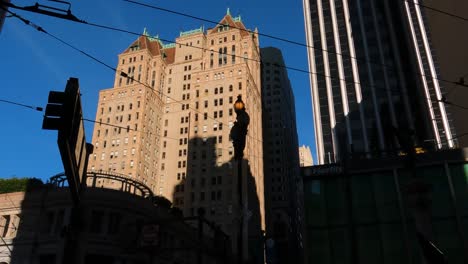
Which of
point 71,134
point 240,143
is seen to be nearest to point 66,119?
point 71,134

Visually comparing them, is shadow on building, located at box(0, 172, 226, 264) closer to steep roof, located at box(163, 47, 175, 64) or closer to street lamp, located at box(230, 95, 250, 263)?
street lamp, located at box(230, 95, 250, 263)

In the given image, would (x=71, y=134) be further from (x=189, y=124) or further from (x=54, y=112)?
(x=189, y=124)

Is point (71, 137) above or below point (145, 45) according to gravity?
below

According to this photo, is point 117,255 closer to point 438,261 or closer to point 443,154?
point 443,154

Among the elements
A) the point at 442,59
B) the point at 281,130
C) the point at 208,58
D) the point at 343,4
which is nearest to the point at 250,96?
the point at 208,58

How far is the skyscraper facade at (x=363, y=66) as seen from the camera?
93312mm

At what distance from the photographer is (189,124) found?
115 metres

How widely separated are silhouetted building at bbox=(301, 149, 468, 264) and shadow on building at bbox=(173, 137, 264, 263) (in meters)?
64.8

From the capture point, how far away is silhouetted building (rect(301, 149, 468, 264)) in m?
27.1

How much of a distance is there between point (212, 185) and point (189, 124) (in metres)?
20.8

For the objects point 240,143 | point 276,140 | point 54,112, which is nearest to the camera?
point 54,112

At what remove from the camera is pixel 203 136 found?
10912 centimetres

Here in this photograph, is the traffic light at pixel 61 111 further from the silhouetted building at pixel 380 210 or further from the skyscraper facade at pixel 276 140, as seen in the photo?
the skyscraper facade at pixel 276 140

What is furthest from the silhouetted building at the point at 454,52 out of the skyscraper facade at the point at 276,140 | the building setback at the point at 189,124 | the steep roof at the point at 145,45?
the steep roof at the point at 145,45
